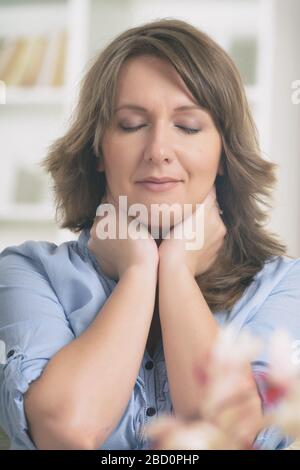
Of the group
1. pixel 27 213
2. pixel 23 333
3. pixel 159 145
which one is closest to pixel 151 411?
pixel 23 333

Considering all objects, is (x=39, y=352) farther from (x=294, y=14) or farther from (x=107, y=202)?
(x=294, y=14)

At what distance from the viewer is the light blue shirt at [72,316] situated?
70 cm

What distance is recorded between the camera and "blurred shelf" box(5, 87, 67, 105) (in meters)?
1.65

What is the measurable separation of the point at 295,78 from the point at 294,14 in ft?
0.75

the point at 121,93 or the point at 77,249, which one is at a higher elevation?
the point at 121,93

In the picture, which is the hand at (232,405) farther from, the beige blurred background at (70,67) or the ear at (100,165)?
the beige blurred background at (70,67)

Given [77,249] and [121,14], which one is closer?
[77,249]

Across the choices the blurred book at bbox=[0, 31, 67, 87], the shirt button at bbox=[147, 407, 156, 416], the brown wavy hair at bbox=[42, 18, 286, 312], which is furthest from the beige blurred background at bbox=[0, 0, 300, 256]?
the shirt button at bbox=[147, 407, 156, 416]

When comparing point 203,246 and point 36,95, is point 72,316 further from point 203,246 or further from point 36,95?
point 36,95

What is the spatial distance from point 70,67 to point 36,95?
0.10 m

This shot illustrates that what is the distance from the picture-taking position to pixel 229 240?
900 mm

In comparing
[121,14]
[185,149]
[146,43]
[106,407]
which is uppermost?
[121,14]

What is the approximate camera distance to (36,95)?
1665 millimetres

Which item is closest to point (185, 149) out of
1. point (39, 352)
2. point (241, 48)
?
point (39, 352)
